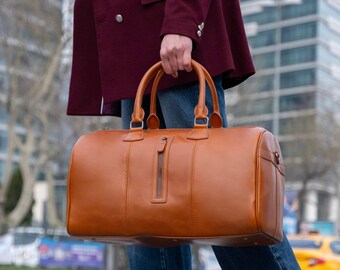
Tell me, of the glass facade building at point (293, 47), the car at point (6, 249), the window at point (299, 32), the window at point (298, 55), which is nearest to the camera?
the car at point (6, 249)

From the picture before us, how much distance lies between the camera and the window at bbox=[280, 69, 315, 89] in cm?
6969

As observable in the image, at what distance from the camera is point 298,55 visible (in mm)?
71562

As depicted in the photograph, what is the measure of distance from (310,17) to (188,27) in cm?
6975

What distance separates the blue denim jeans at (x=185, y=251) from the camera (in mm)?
2221

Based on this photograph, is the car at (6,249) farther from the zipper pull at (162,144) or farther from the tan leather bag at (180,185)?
the zipper pull at (162,144)

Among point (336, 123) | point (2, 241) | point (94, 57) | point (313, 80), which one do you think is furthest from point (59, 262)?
point (313, 80)

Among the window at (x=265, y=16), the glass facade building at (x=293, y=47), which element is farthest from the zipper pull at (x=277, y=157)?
the window at (x=265, y=16)

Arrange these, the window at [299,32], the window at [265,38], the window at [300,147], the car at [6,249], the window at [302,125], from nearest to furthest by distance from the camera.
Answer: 1. the car at [6,249]
2. the window at [300,147]
3. the window at [302,125]
4. the window at [299,32]
5. the window at [265,38]

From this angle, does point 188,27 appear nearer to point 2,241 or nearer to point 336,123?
point 2,241

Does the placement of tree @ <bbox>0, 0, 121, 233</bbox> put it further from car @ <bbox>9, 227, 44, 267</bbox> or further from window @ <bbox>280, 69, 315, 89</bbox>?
window @ <bbox>280, 69, 315, 89</bbox>

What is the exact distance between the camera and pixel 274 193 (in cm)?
202

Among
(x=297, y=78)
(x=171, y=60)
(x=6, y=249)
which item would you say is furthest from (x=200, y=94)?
(x=297, y=78)

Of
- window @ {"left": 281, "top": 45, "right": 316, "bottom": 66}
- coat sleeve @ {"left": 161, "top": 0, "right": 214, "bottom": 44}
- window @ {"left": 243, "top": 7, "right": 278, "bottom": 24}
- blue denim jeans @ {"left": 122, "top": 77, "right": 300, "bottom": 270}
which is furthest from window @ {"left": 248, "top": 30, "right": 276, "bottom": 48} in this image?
coat sleeve @ {"left": 161, "top": 0, "right": 214, "bottom": 44}

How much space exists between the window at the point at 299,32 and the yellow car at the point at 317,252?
5808 cm
